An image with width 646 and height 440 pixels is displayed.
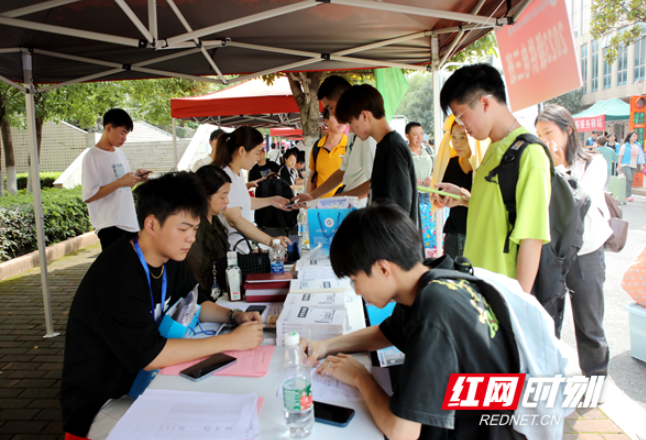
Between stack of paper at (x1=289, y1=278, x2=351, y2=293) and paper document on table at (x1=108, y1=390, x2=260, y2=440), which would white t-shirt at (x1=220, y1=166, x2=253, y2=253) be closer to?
stack of paper at (x1=289, y1=278, x2=351, y2=293)

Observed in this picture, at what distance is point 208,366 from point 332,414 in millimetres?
556

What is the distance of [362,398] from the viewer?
1397 millimetres

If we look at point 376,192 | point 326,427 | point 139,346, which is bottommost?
point 326,427

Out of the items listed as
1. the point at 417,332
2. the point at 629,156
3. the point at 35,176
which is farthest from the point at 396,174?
the point at 629,156

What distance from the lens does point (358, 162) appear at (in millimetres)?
3699

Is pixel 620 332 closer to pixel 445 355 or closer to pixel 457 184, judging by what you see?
pixel 457 184

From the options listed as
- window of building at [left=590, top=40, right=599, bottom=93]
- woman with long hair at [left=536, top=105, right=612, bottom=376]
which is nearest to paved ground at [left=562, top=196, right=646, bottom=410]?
woman with long hair at [left=536, top=105, right=612, bottom=376]

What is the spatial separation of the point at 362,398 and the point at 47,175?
19432 mm

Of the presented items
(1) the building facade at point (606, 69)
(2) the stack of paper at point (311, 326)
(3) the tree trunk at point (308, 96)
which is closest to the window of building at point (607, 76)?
(1) the building facade at point (606, 69)

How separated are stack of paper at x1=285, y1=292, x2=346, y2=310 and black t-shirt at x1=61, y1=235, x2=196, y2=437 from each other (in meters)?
0.63

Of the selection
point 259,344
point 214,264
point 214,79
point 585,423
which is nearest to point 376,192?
point 214,264

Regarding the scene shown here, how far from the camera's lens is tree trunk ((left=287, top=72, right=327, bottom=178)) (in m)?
6.62

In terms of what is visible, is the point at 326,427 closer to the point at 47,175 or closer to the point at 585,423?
the point at 585,423

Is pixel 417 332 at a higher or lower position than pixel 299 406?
higher
